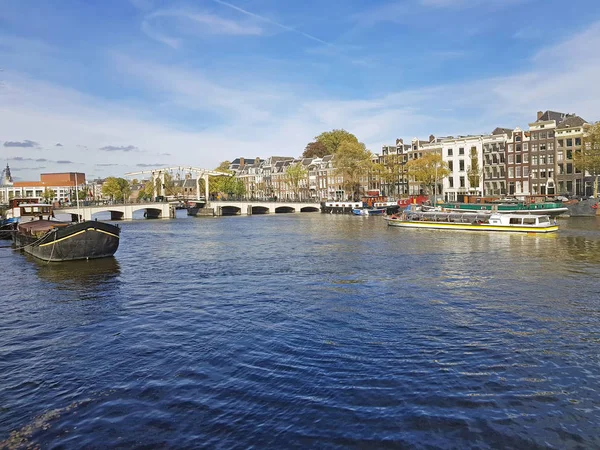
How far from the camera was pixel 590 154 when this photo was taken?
8362cm

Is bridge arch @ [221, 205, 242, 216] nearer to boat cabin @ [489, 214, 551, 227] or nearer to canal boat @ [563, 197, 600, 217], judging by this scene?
canal boat @ [563, 197, 600, 217]

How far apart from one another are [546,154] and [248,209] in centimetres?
7382

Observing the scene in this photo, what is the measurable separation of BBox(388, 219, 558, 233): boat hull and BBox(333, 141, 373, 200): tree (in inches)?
2174

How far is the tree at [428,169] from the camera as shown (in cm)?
11262

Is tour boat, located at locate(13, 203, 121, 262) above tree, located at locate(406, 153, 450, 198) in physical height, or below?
below

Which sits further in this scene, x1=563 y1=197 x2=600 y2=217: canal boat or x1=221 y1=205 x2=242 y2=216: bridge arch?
x1=221 y1=205 x2=242 y2=216: bridge arch

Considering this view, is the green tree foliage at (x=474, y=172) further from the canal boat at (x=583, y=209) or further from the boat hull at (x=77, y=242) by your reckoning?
the boat hull at (x=77, y=242)

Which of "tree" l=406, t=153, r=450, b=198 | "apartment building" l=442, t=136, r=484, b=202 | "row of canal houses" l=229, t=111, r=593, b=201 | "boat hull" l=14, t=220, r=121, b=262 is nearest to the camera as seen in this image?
"boat hull" l=14, t=220, r=121, b=262

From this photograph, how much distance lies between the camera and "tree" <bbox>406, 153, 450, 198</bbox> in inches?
4434

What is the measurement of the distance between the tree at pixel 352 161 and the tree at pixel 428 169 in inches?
570

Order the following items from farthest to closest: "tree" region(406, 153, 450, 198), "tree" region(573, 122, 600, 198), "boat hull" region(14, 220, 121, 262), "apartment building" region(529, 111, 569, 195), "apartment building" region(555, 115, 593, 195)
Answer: "tree" region(406, 153, 450, 198), "apartment building" region(529, 111, 569, 195), "apartment building" region(555, 115, 593, 195), "tree" region(573, 122, 600, 198), "boat hull" region(14, 220, 121, 262)

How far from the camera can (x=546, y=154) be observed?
97438 mm

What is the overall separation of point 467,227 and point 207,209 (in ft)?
271

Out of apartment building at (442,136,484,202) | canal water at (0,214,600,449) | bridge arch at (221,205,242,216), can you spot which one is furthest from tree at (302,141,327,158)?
canal water at (0,214,600,449)
